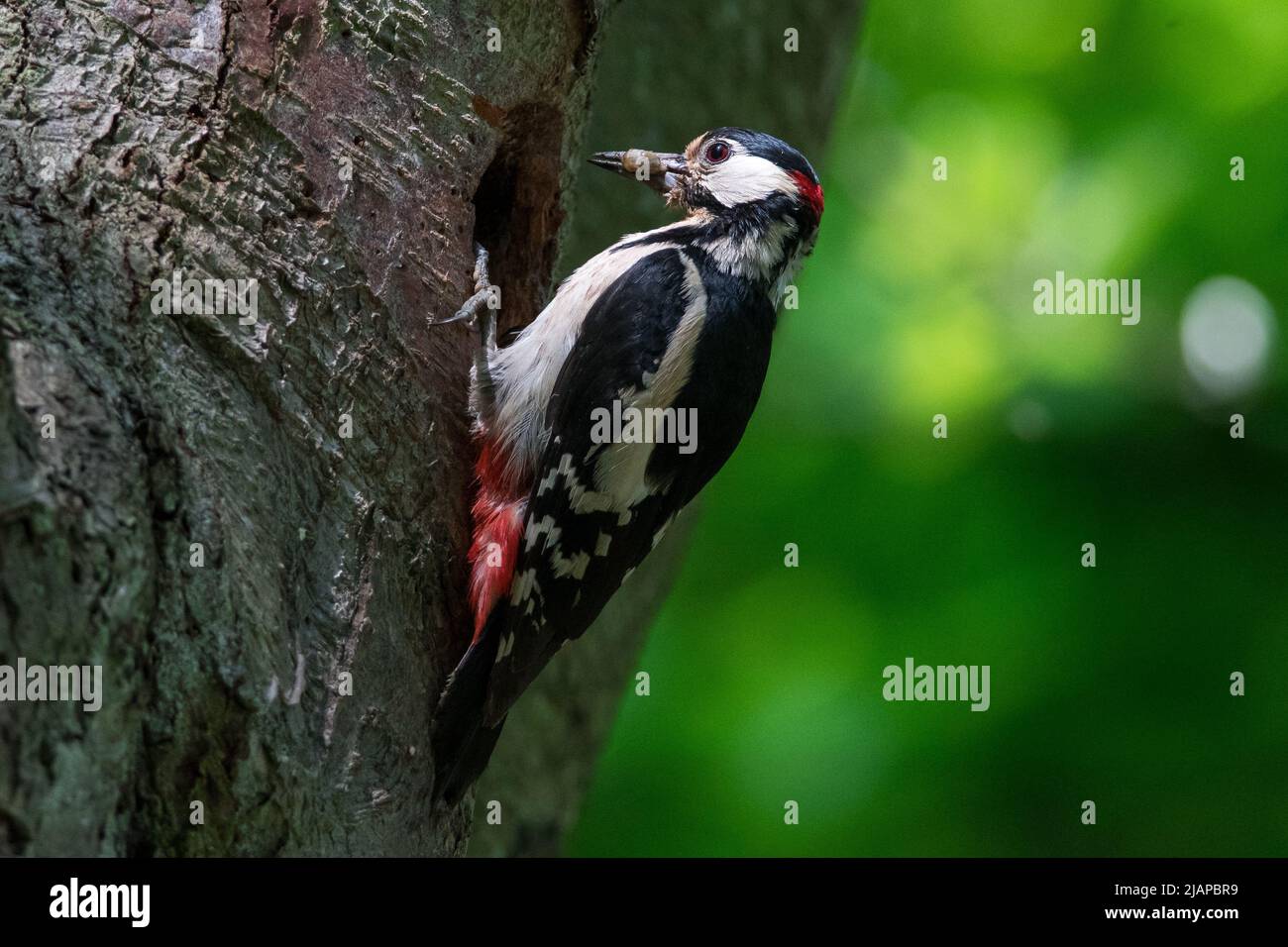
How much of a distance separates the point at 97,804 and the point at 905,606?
14.1 ft

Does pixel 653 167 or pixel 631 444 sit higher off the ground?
pixel 653 167

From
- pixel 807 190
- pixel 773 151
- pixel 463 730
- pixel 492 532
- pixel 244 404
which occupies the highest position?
pixel 773 151

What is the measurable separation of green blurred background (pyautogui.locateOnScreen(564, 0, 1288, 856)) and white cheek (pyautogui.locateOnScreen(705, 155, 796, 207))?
820mm

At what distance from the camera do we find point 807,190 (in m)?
3.79

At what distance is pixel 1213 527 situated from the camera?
5238 mm

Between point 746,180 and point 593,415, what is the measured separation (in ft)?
3.31

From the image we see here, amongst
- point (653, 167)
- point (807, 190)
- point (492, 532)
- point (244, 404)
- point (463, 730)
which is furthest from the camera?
point (653, 167)

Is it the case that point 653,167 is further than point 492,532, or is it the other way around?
point 653,167

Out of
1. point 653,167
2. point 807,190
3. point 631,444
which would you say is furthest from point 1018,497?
point 631,444

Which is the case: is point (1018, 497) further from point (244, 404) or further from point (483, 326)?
point (244, 404)

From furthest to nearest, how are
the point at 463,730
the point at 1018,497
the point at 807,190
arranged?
the point at 1018,497, the point at 807,190, the point at 463,730

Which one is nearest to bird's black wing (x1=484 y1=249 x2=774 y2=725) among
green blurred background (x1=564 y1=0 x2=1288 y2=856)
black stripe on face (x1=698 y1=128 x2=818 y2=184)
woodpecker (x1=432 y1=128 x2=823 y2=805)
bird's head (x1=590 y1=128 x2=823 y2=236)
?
woodpecker (x1=432 y1=128 x2=823 y2=805)

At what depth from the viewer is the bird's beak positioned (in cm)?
392

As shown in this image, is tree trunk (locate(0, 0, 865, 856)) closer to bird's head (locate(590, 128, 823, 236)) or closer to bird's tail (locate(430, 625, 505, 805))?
bird's tail (locate(430, 625, 505, 805))
